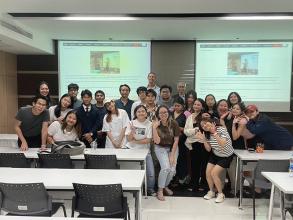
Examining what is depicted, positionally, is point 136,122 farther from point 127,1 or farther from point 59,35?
point 59,35

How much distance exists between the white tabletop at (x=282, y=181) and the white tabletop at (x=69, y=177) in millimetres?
1256

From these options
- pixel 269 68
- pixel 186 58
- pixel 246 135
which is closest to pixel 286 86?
pixel 269 68

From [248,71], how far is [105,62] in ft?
11.2

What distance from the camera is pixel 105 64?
7.45m

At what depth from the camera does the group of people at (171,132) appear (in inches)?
167

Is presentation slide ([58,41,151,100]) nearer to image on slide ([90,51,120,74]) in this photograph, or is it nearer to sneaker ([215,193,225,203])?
image on slide ([90,51,120,74])

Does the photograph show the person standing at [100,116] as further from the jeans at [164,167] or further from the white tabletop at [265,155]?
the white tabletop at [265,155]

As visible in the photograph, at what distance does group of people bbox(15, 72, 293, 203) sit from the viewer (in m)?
4.25

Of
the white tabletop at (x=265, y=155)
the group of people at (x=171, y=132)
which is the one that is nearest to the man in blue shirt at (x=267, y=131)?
the group of people at (x=171, y=132)

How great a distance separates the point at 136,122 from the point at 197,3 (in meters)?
1.86

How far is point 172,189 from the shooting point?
4.81m

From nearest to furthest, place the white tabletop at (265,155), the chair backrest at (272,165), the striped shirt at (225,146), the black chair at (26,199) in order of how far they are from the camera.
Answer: the black chair at (26,199) → the chair backrest at (272,165) → the white tabletop at (265,155) → the striped shirt at (225,146)

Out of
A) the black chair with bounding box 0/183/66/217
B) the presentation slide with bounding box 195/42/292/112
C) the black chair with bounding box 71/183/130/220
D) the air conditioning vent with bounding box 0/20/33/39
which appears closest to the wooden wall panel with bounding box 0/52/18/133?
the air conditioning vent with bounding box 0/20/33/39

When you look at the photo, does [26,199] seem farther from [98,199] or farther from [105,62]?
[105,62]
